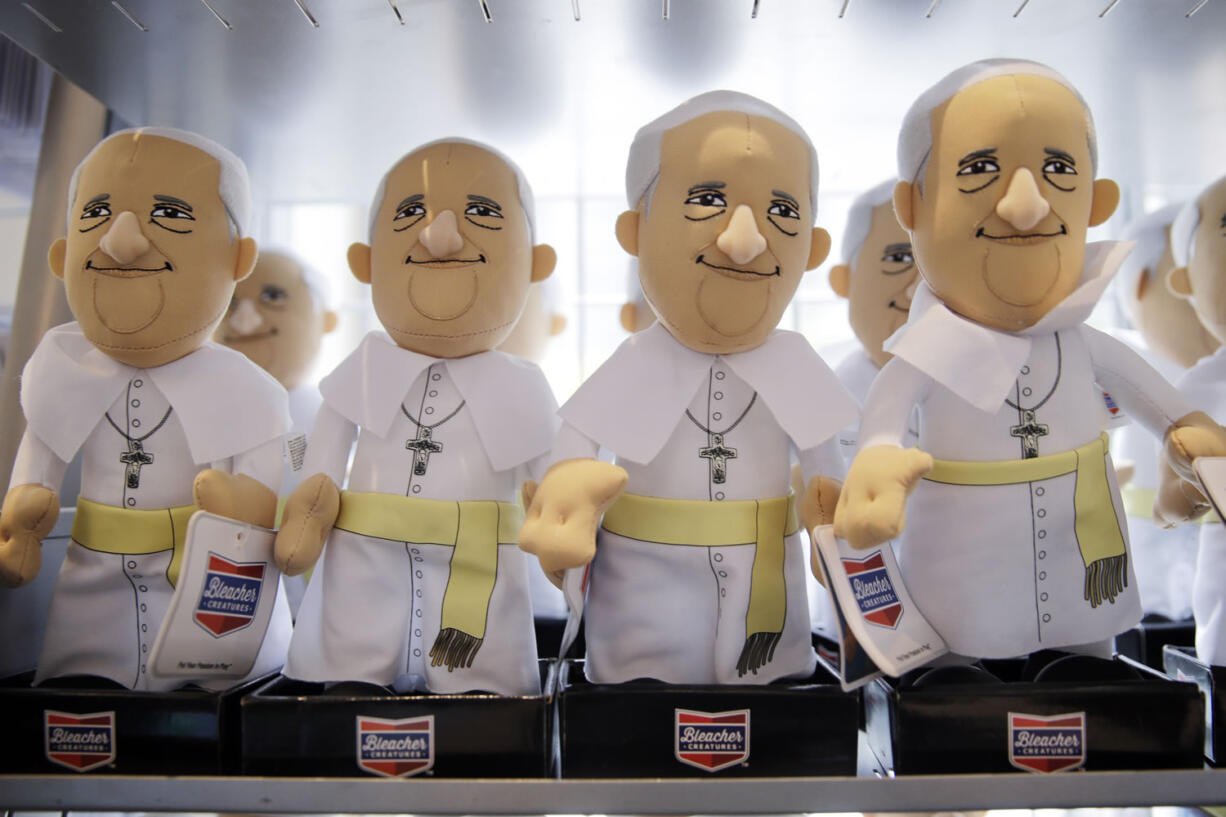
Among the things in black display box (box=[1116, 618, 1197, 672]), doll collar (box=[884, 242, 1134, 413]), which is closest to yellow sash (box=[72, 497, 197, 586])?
doll collar (box=[884, 242, 1134, 413])

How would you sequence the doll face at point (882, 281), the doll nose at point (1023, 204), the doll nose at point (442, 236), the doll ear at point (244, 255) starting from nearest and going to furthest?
the doll nose at point (1023, 204)
the doll nose at point (442, 236)
the doll ear at point (244, 255)
the doll face at point (882, 281)

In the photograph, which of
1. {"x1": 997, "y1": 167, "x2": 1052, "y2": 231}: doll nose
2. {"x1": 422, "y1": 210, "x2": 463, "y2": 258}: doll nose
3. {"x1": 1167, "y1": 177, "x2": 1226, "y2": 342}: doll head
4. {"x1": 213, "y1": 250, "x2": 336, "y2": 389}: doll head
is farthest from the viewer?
{"x1": 213, "y1": 250, "x2": 336, "y2": 389}: doll head

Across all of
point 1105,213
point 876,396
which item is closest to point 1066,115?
point 1105,213

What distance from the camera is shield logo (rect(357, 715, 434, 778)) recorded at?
85 centimetres

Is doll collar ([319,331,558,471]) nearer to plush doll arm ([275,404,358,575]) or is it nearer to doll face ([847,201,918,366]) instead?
plush doll arm ([275,404,358,575])

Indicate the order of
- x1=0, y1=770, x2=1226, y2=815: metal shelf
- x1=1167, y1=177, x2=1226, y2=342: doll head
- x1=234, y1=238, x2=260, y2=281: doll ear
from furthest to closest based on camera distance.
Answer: x1=1167, y1=177, x2=1226, y2=342: doll head → x1=234, y1=238, x2=260, y2=281: doll ear → x1=0, y1=770, x2=1226, y2=815: metal shelf

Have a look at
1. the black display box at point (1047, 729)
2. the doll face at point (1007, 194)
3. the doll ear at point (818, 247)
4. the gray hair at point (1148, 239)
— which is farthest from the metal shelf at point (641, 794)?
the gray hair at point (1148, 239)

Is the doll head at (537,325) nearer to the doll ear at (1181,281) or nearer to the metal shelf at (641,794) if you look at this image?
the metal shelf at (641,794)

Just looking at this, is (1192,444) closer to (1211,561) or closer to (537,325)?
(1211,561)

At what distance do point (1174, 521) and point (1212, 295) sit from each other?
13.0 inches

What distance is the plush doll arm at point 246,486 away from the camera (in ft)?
3.13

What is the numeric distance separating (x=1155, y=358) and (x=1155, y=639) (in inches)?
20.8

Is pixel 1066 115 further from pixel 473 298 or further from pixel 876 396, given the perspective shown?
pixel 473 298

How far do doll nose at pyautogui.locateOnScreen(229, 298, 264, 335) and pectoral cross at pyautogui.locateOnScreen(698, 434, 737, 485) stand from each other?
0.92 metres
